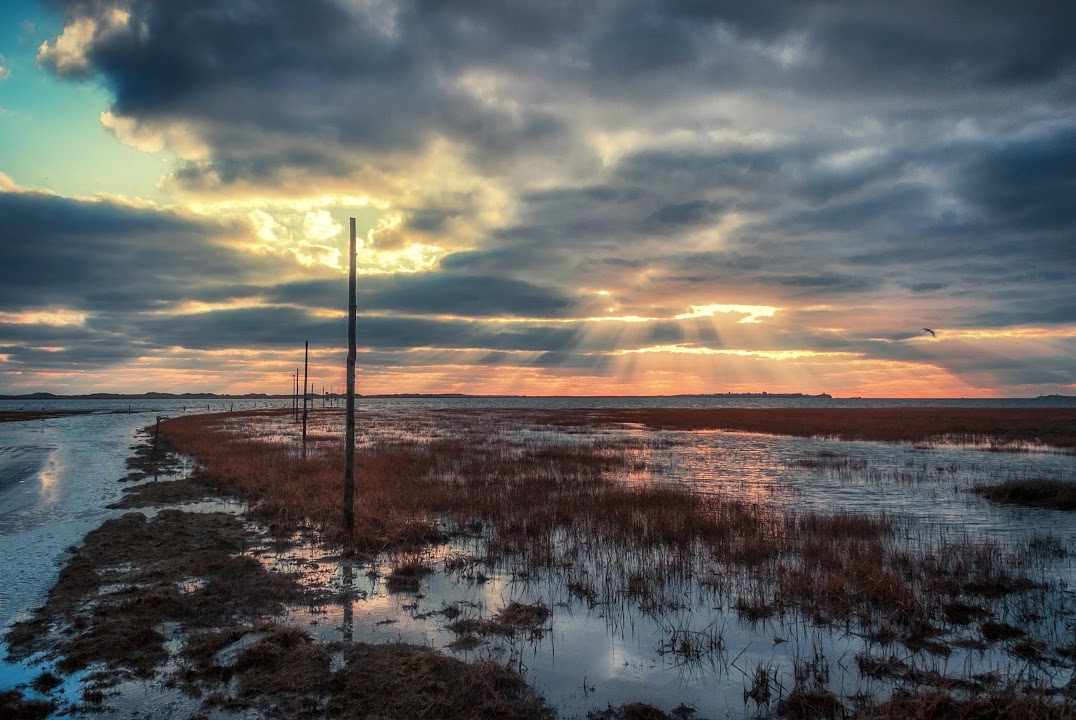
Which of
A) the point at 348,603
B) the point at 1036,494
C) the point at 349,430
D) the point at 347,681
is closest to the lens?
the point at 347,681

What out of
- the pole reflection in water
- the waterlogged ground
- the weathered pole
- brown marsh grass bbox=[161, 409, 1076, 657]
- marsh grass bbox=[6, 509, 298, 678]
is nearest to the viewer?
the waterlogged ground

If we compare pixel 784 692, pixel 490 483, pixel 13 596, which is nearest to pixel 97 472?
pixel 490 483

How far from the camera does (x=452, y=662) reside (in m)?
7.56

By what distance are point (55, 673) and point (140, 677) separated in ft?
3.49

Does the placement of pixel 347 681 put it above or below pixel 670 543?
above

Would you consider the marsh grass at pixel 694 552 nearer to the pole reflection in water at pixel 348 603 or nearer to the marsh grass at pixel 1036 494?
the pole reflection in water at pixel 348 603

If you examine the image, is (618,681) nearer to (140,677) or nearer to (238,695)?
(238,695)

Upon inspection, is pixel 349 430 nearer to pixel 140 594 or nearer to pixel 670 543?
pixel 140 594

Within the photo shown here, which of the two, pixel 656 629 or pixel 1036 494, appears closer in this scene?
pixel 656 629

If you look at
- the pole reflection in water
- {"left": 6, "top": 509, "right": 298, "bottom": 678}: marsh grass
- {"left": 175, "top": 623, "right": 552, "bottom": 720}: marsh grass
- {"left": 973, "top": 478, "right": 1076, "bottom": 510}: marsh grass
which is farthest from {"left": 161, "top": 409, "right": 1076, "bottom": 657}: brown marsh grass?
{"left": 973, "top": 478, "right": 1076, "bottom": 510}: marsh grass

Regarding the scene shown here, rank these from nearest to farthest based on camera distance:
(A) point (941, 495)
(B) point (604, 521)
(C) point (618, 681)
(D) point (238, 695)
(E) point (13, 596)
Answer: (D) point (238, 695) → (C) point (618, 681) → (E) point (13, 596) → (B) point (604, 521) → (A) point (941, 495)

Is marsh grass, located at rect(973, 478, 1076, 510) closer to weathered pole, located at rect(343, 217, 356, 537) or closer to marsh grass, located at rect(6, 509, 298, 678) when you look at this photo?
weathered pole, located at rect(343, 217, 356, 537)

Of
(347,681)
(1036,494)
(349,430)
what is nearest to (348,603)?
(347,681)

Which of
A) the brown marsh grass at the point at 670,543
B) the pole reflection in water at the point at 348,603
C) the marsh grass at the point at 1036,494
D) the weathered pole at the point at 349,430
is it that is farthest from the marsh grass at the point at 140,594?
the marsh grass at the point at 1036,494
